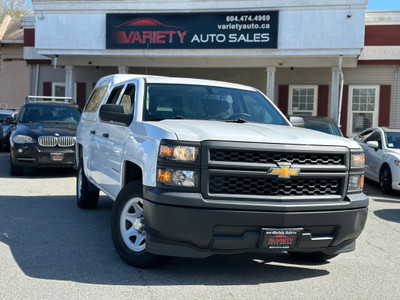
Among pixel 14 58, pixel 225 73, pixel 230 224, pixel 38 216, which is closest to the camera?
pixel 230 224

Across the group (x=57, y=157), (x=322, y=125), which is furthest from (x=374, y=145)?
(x=57, y=157)

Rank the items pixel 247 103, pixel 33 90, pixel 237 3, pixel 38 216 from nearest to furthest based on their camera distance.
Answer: pixel 247 103 < pixel 38 216 < pixel 237 3 < pixel 33 90

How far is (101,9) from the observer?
53.4 ft

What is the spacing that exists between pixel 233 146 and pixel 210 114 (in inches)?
55.4

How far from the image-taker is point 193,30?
15742mm

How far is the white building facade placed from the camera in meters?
14.9

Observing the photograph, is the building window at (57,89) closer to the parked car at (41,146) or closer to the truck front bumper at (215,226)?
the parked car at (41,146)

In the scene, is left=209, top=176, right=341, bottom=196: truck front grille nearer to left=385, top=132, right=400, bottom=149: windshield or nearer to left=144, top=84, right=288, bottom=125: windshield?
left=144, top=84, right=288, bottom=125: windshield

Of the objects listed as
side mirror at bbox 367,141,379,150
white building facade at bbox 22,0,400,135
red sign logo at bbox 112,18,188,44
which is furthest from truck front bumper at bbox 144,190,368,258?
red sign logo at bbox 112,18,188,44

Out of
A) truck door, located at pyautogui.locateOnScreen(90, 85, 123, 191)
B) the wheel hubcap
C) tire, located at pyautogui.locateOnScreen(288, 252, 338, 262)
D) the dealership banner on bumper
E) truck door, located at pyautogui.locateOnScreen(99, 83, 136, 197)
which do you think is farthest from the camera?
the dealership banner on bumper

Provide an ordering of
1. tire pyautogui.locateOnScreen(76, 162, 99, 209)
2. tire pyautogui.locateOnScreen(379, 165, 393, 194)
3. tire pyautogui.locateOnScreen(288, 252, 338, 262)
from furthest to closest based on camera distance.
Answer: tire pyautogui.locateOnScreen(379, 165, 393, 194)
tire pyautogui.locateOnScreen(76, 162, 99, 209)
tire pyautogui.locateOnScreen(288, 252, 338, 262)

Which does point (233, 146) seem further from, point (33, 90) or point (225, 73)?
point (33, 90)

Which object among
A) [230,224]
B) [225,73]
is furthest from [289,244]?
[225,73]

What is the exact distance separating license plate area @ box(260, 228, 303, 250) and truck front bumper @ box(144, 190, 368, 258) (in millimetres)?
27
